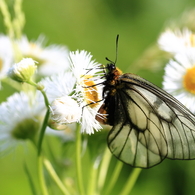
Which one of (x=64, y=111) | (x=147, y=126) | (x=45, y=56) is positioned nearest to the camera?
(x=64, y=111)

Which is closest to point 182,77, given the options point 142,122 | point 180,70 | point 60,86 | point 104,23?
point 180,70

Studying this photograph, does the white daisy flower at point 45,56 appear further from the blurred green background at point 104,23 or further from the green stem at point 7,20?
the blurred green background at point 104,23

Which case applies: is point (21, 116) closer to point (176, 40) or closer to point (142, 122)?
point (142, 122)

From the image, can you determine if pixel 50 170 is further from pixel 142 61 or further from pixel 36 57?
pixel 36 57

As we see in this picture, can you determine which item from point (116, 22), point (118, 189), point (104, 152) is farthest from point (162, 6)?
point (104, 152)

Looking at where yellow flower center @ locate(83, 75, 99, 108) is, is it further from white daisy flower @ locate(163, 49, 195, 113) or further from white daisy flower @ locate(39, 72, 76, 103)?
white daisy flower @ locate(163, 49, 195, 113)

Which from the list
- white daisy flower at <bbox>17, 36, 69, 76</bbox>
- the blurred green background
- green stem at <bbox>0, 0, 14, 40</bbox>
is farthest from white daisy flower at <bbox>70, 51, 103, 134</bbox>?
the blurred green background
